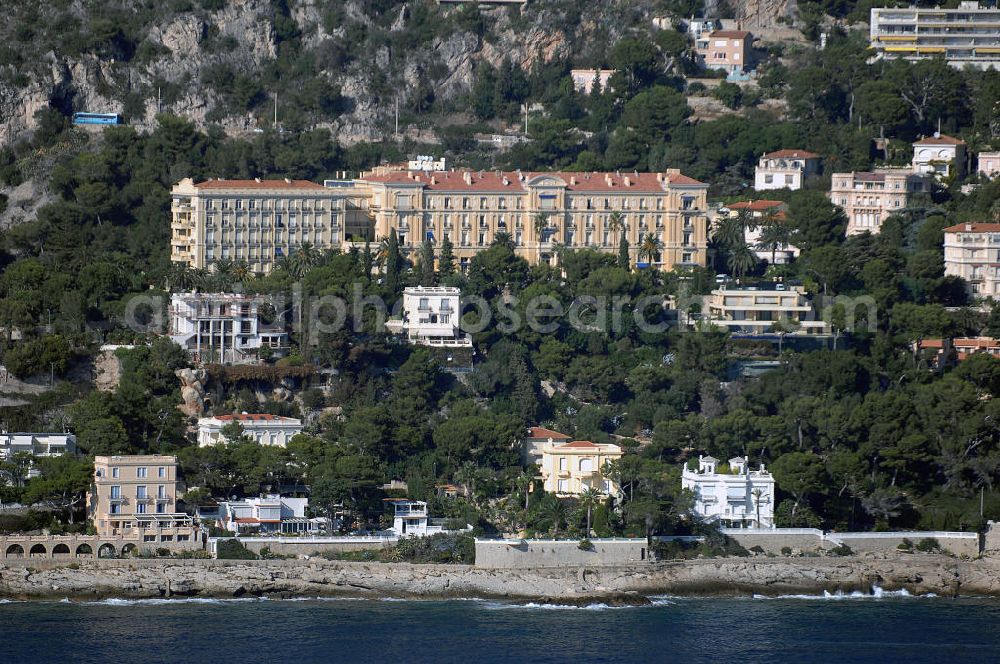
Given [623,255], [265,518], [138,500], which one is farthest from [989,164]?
[138,500]

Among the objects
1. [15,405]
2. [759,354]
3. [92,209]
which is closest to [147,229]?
[92,209]

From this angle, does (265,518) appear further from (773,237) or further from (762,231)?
(762,231)

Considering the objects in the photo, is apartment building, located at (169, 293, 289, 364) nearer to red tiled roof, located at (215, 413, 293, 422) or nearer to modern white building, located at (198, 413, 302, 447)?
red tiled roof, located at (215, 413, 293, 422)

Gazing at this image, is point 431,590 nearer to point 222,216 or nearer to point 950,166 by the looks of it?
point 222,216

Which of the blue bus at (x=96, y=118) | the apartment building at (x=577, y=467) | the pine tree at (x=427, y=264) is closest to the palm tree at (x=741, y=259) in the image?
the pine tree at (x=427, y=264)

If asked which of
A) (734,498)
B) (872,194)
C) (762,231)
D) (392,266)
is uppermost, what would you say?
(872,194)

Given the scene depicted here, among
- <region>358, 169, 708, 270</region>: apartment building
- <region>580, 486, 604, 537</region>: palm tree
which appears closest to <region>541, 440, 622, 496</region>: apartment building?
<region>580, 486, 604, 537</region>: palm tree
